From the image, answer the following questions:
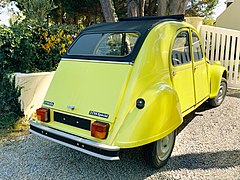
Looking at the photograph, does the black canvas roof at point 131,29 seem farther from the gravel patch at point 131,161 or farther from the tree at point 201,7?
the tree at point 201,7

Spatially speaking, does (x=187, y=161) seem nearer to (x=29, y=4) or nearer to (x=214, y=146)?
(x=214, y=146)

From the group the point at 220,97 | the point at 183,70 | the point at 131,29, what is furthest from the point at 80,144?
the point at 220,97

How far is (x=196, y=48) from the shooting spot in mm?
4320

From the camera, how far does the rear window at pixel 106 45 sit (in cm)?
341

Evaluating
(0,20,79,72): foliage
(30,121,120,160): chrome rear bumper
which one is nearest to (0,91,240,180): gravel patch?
(30,121,120,160): chrome rear bumper

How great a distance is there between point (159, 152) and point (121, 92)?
0.98m

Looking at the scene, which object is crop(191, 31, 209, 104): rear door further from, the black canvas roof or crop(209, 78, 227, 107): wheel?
crop(209, 78, 227, 107): wheel

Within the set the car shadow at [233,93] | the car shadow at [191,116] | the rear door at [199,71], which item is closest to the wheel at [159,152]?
the car shadow at [191,116]

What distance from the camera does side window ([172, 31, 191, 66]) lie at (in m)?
3.54

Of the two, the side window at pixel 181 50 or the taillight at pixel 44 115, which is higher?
the side window at pixel 181 50

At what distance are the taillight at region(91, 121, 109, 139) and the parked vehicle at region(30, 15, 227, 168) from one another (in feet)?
0.04

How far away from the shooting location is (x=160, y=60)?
317 centimetres

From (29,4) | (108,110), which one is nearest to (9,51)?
(108,110)

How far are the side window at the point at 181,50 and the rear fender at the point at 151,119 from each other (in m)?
0.67
